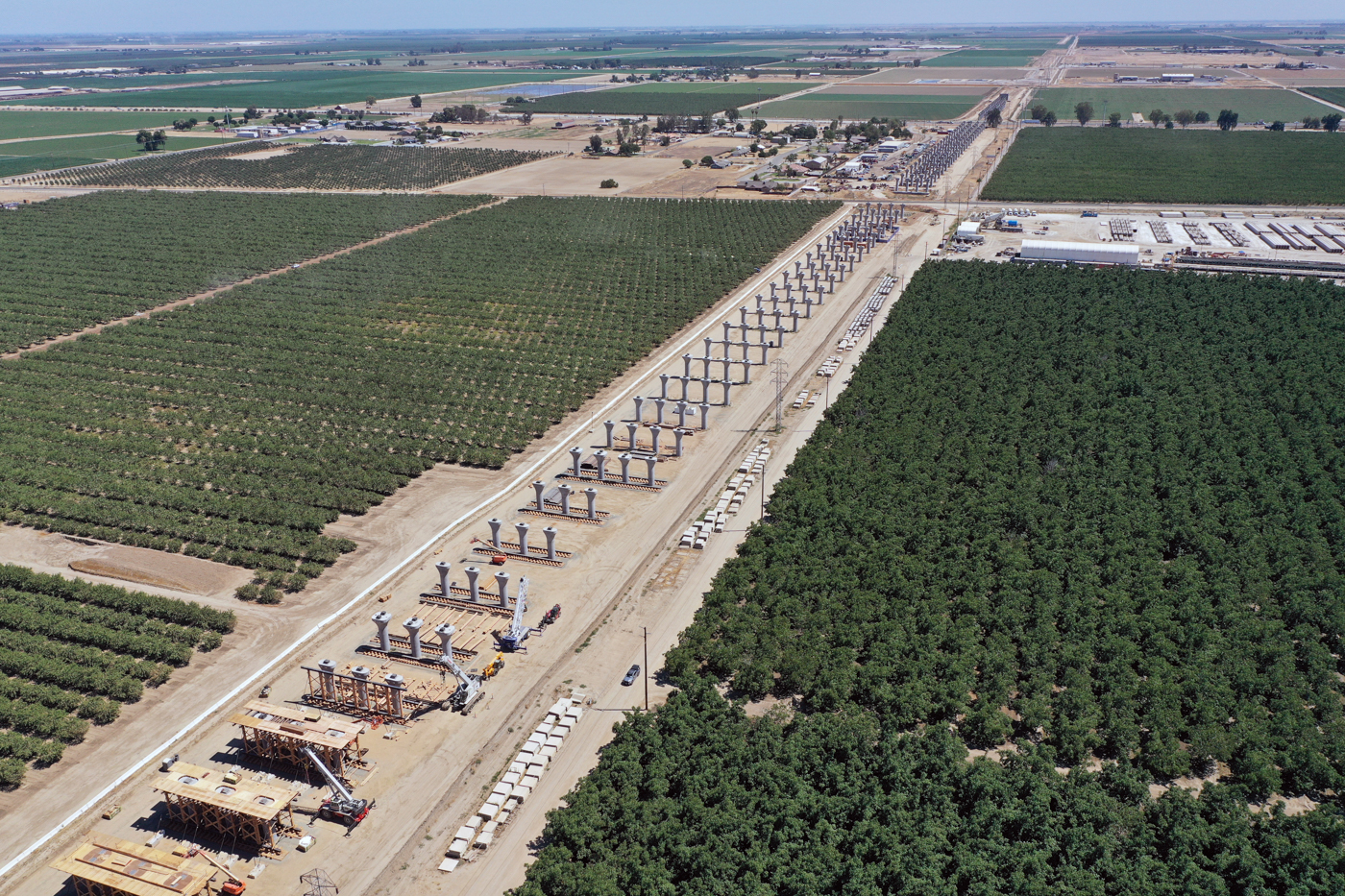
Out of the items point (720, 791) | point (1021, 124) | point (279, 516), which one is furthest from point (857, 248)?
point (1021, 124)

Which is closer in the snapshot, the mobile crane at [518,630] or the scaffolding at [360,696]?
the scaffolding at [360,696]

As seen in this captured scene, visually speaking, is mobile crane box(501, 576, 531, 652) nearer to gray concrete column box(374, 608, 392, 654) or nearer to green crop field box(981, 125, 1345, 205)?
Answer: gray concrete column box(374, 608, 392, 654)

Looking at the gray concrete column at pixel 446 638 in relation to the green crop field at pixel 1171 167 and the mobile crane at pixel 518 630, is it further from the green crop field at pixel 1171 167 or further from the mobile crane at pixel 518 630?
the green crop field at pixel 1171 167

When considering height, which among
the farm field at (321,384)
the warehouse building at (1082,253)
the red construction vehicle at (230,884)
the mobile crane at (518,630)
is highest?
the warehouse building at (1082,253)

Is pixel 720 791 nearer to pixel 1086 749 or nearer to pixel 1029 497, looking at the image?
pixel 1086 749

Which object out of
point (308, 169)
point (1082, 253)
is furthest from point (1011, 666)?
point (308, 169)

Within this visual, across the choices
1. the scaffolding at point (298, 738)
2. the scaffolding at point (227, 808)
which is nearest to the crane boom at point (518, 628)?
the scaffolding at point (298, 738)
